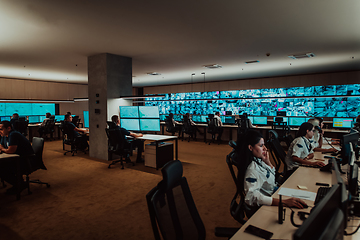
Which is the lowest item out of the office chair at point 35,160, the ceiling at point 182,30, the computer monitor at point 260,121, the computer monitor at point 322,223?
the office chair at point 35,160

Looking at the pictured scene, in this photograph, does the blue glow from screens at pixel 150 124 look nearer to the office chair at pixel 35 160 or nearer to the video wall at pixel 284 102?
the video wall at pixel 284 102

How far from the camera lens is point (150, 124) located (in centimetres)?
625

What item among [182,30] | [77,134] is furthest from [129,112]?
[182,30]

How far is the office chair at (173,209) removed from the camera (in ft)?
4.36

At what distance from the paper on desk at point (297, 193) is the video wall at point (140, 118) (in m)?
4.34

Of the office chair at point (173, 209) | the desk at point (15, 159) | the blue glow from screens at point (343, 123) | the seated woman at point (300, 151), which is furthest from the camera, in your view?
the blue glow from screens at point (343, 123)

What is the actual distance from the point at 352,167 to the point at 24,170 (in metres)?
4.57

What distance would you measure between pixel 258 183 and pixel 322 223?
4.06ft

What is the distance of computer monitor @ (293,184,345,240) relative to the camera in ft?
2.19

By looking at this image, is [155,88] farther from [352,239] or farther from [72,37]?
[352,239]

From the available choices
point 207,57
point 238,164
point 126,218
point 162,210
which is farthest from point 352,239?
point 207,57

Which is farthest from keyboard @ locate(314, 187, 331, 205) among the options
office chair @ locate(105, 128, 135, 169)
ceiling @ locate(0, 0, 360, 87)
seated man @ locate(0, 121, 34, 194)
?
office chair @ locate(105, 128, 135, 169)

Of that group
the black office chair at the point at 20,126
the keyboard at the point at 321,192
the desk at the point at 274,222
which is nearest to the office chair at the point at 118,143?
the desk at the point at 274,222

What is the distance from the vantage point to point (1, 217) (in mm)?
3137
